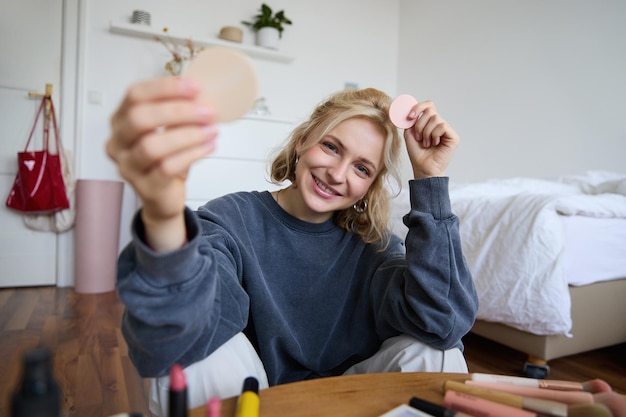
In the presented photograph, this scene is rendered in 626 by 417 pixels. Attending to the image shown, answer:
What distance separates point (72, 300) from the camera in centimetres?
242

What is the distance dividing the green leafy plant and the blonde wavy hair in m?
2.39

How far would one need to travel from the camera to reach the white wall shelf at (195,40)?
2.82 m

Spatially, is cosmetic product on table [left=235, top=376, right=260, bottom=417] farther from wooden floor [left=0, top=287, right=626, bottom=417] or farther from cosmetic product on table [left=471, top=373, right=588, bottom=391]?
wooden floor [left=0, top=287, right=626, bottom=417]

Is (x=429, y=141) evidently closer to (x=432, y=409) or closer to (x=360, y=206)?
(x=360, y=206)

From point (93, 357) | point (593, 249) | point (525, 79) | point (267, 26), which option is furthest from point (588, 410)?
point (267, 26)

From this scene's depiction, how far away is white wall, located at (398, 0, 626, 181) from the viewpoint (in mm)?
2512

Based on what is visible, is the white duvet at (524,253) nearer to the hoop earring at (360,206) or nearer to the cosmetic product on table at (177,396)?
the hoop earring at (360,206)

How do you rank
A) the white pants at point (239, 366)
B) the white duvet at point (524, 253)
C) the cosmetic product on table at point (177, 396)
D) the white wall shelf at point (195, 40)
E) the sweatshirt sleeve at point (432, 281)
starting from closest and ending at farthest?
1. the cosmetic product on table at point (177, 396)
2. the white pants at point (239, 366)
3. the sweatshirt sleeve at point (432, 281)
4. the white duvet at point (524, 253)
5. the white wall shelf at point (195, 40)

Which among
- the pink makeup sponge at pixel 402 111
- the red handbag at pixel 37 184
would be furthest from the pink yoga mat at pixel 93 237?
the pink makeup sponge at pixel 402 111

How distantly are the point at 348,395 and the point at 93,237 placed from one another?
244cm

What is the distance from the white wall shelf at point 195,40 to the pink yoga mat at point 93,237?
0.99 meters

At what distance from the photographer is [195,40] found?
9.89ft

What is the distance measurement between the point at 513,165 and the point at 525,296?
5.77 feet

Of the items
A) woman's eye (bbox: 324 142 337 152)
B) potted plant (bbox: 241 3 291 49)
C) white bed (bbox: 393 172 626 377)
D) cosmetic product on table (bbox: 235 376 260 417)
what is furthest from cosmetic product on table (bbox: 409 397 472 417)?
potted plant (bbox: 241 3 291 49)
